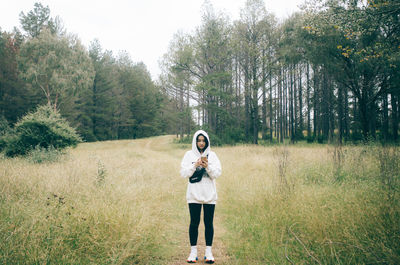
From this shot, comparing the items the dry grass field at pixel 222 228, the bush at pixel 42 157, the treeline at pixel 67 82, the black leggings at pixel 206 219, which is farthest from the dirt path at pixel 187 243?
the treeline at pixel 67 82

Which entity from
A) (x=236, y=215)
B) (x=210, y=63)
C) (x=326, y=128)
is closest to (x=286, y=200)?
(x=236, y=215)

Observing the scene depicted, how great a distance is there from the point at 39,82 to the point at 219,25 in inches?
933

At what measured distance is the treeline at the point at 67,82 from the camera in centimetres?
2673

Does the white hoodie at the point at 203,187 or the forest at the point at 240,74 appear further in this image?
the forest at the point at 240,74

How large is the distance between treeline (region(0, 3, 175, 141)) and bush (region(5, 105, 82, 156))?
4435 mm

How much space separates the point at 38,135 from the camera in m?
11.5

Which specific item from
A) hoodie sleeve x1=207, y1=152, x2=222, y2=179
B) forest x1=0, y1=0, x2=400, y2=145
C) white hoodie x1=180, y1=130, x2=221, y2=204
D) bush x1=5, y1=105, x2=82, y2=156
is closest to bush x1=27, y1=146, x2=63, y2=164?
bush x1=5, y1=105, x2=82, y2=156

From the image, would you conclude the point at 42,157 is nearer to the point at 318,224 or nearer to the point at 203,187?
the point at 203,187

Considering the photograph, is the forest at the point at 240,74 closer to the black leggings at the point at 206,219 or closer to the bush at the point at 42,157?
the bush at the point at 42,157

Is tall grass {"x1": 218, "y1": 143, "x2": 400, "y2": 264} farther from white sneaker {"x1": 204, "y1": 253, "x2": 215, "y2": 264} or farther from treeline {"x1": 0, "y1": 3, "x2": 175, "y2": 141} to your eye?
treeline {"x1": 0, "y1": 3, "x2": 175, "y2": 141}

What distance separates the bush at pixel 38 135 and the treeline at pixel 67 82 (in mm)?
4435

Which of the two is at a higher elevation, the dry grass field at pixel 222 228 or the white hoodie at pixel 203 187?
the white hoodie at pixel 203 187

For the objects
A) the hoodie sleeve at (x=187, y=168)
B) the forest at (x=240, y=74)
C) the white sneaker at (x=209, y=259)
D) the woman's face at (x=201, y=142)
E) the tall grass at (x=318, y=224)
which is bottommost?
the white sneaker at (x=209, y=259)

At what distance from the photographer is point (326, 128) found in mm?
26641
